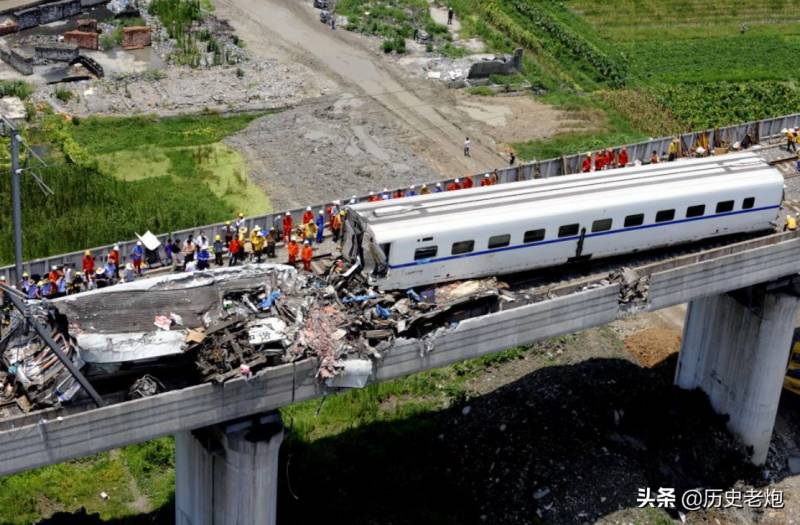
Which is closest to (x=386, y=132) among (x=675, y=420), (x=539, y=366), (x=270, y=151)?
(x=270, y=151)

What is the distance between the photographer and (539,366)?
50.4m

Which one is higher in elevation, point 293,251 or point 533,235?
point 533,235

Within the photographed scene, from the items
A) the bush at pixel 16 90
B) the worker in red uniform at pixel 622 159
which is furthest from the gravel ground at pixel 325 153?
the worker in red uniform at pixel 622 159

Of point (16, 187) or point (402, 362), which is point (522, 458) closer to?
point (402, 362)

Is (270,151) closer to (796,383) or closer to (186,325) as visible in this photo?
(796,383)

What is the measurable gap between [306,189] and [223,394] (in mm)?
33586

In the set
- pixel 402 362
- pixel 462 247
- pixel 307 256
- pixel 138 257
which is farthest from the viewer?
pixel 138 257

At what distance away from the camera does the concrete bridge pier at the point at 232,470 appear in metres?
33.7

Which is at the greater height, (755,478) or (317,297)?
(317,297)

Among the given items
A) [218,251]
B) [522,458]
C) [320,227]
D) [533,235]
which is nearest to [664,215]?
[533,235]

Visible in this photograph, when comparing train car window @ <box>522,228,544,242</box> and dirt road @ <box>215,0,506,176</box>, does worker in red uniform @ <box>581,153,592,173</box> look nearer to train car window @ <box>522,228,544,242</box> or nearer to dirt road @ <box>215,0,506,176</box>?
train car window @ <box>522,228,544,242</box>

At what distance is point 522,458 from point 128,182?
93.1 ft

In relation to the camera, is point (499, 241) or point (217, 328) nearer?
point (217, 328)

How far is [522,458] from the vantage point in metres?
44.6
